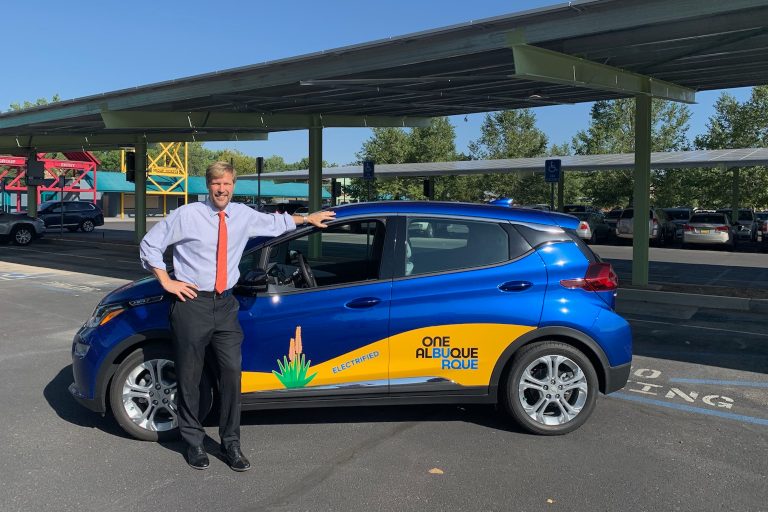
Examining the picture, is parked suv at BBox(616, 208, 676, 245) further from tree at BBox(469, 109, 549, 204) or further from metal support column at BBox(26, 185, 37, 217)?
metal support column at BBox(26, 185, 37, 217)

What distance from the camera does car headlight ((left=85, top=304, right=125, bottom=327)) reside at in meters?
4.36

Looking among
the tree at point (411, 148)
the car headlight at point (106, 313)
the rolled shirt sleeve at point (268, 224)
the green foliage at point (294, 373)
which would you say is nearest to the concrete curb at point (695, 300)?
the green foliage at point (294, 373)

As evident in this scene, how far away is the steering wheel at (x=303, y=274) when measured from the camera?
177 inches

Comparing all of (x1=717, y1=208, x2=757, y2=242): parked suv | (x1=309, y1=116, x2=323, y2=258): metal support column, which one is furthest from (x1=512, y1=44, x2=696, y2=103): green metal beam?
(x1=717, y1=208, x2=757, y2=242): parked suv

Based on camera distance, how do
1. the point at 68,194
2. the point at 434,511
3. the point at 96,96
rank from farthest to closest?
the point at 68,194, the point at 96,96, the point at 434,511

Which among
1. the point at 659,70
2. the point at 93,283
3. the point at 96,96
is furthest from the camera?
the point at 96,96

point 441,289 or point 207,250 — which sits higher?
point 207,250

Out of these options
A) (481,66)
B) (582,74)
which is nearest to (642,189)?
(582,74)

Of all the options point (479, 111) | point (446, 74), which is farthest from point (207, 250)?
point (479, 111)

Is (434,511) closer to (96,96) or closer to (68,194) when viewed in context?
(96,96)

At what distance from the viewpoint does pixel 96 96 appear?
55.7 feet

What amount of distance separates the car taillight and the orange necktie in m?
2.36

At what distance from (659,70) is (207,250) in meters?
10.7

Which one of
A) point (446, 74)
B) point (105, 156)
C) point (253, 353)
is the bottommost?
point (253, 353)
